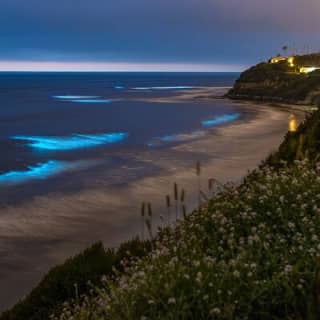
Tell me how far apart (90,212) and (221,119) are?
44168 millimetres

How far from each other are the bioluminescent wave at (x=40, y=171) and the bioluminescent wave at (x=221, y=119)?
26294 mm

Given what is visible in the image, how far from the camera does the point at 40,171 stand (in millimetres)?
31000

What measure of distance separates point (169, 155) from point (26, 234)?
18.7 meters

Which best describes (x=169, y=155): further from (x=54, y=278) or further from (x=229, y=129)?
(x=54, y=278)

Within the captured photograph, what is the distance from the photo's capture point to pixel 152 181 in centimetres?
2662

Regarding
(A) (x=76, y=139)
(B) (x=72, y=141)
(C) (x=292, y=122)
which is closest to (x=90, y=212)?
(B) (x=72, y=141)

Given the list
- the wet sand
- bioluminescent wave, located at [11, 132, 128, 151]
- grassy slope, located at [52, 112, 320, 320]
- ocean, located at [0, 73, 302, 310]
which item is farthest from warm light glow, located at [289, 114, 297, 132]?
grassy slope, located at [52, 112, 320, 320]

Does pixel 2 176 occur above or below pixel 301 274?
below

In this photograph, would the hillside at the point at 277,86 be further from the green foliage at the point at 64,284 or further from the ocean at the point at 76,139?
the green foliage at the point at 64,284

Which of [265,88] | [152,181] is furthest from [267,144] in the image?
[265,88]

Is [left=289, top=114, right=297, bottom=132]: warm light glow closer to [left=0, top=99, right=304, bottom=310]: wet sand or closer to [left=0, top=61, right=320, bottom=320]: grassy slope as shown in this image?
[left=0, top=99, right=304, bottom=310]: wet sand

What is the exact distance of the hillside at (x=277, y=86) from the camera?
88938mm

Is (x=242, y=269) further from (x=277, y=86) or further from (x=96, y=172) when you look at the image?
(x=277, y=86)

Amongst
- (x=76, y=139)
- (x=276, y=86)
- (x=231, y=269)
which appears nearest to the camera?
(x=231, y=269)
